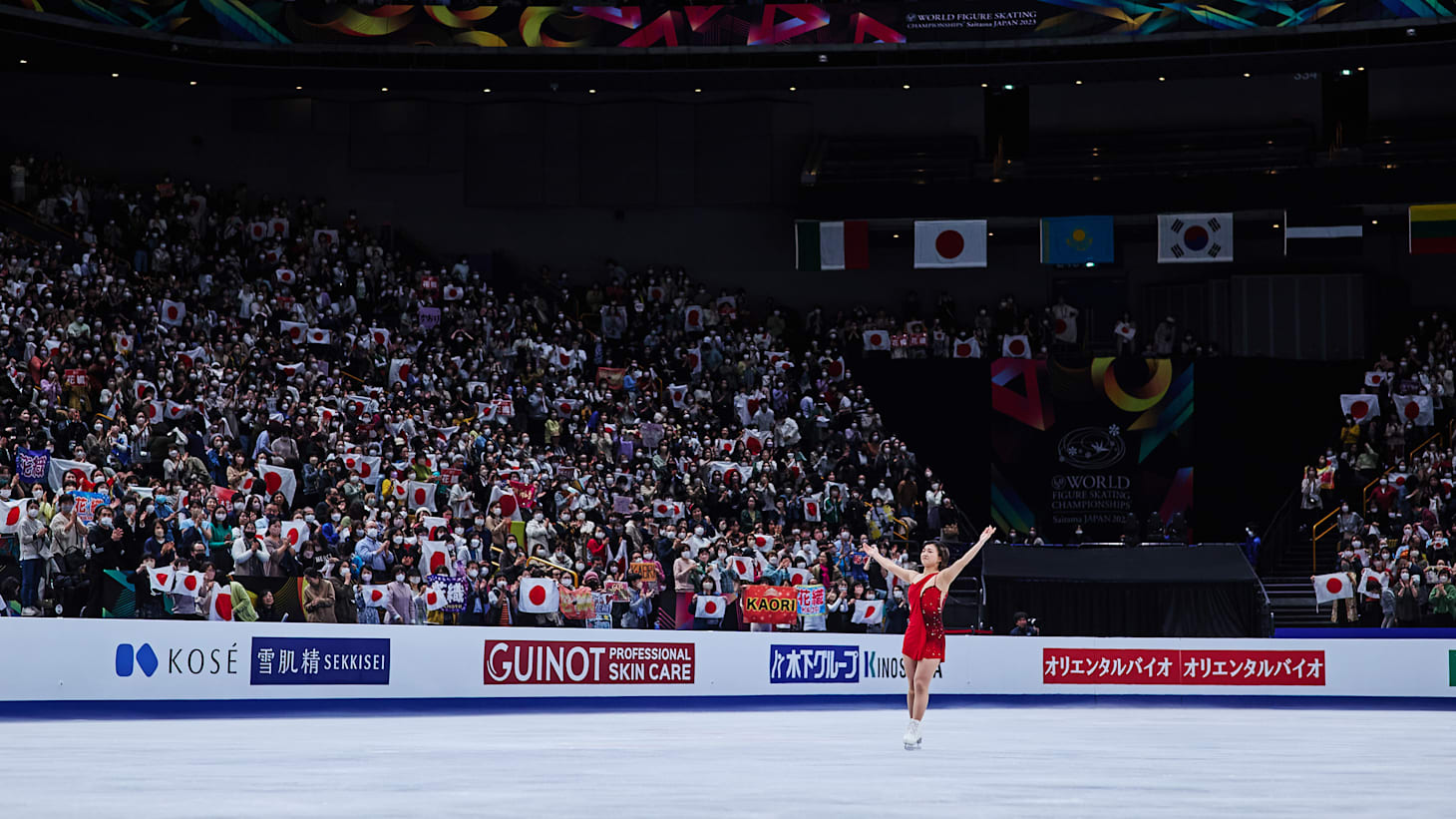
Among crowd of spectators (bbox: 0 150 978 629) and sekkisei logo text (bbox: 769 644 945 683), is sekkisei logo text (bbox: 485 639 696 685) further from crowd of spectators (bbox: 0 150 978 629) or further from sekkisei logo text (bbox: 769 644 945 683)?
crowd of spectators (bbox: 0 150 978 629)

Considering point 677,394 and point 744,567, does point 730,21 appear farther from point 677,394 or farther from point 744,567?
point 744,567

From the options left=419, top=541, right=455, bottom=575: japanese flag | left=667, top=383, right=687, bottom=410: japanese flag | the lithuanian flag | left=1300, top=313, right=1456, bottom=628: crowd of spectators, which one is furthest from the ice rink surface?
the lithuanian flag

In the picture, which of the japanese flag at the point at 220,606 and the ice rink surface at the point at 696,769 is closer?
the ice rink surface at the point at 696,769

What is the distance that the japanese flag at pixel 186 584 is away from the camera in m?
20.8

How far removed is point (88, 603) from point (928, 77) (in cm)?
2628

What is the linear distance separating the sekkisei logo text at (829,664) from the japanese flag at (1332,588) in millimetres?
8920

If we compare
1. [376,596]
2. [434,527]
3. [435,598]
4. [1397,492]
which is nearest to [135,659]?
[376,596]

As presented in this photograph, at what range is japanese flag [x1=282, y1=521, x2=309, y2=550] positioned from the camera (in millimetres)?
23016

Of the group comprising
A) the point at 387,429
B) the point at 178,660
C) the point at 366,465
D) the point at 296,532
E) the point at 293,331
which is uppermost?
the point at 293,331

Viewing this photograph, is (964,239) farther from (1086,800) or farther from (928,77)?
(1086,800)

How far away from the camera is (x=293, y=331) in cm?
3419

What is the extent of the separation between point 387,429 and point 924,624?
1760cm

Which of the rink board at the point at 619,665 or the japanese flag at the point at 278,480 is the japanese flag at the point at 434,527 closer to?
the japanese flag at the point at 278,480

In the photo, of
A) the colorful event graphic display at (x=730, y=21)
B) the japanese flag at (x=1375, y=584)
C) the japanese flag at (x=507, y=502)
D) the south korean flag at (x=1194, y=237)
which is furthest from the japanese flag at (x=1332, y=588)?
the japanese flag at (x=507, y=502)
